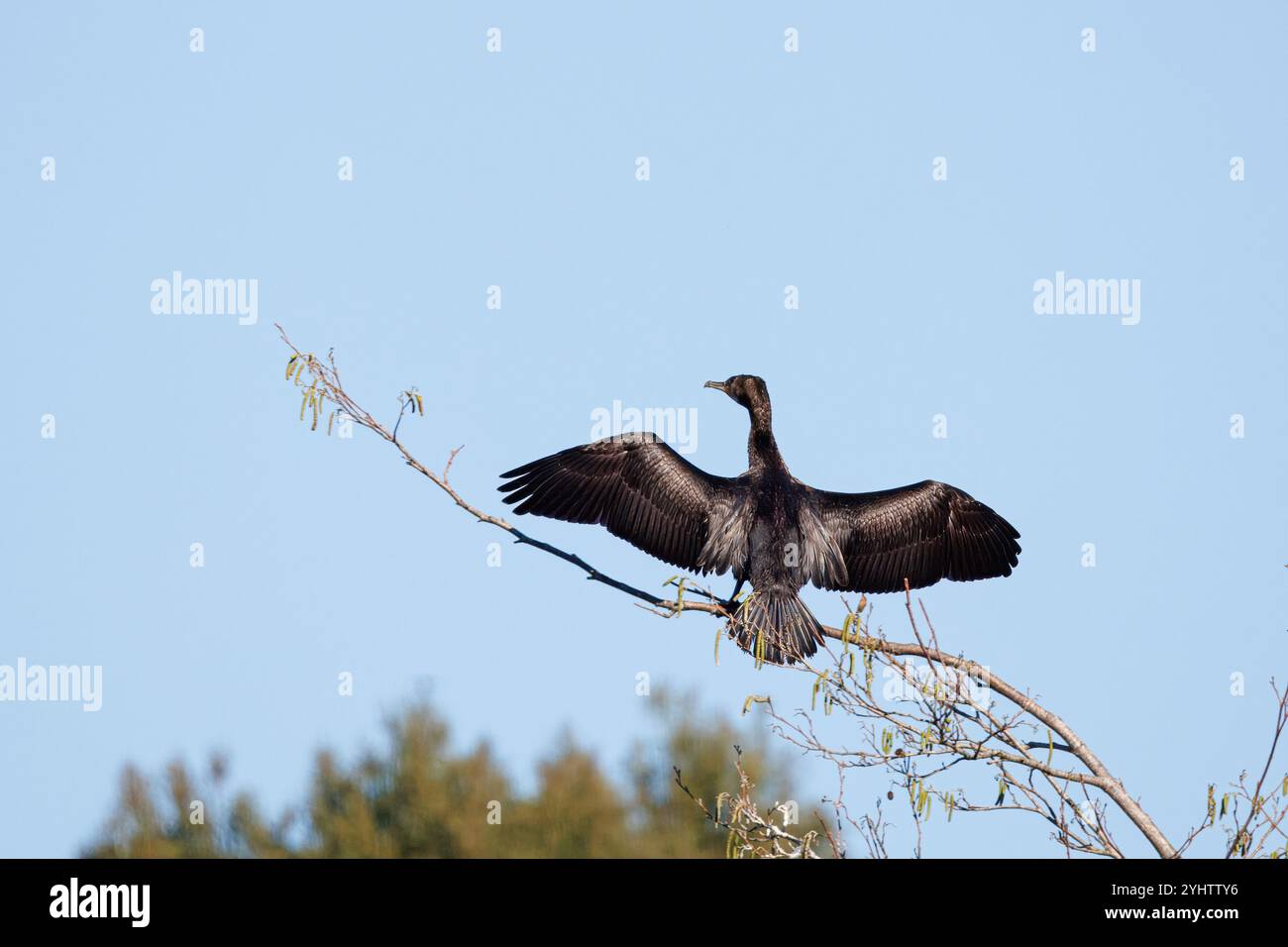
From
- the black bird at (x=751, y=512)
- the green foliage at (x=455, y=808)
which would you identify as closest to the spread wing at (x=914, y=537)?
the black bird at (x=751, y=512)

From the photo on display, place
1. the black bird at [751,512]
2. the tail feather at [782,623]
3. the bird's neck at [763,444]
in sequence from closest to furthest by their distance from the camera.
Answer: the tail feather at [782,623] → the black bird at [751,512] → the bird's neck at [763,444]

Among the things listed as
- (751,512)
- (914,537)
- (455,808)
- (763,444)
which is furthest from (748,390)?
(455,808)

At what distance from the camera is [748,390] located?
1210 cm

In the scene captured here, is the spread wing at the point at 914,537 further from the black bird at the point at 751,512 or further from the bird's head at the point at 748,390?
the bird's head at the point at 748,390

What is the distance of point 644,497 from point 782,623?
153 cm

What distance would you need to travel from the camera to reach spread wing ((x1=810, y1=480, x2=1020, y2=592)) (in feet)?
39.6

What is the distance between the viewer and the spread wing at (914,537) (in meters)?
12.1

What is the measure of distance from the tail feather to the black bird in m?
0.16

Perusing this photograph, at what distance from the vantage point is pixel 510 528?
9055 millimetres

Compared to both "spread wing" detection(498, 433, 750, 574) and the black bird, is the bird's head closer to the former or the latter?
the black bird
